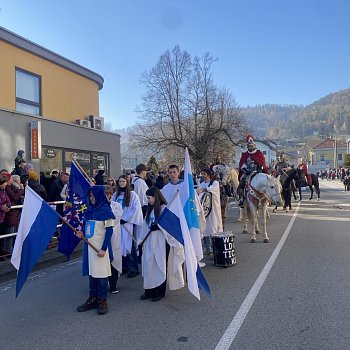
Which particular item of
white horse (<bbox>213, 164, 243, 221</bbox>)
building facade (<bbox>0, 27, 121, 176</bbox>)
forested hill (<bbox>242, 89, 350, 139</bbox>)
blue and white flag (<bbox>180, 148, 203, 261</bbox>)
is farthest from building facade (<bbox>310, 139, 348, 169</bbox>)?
blue and white flag (<bbox>180, 148, 203, 261</bbox>)

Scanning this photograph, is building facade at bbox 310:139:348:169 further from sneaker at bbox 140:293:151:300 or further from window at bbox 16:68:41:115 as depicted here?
sneaker at bbox 140:293:151:300

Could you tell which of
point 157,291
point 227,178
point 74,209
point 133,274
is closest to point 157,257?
point 157,291

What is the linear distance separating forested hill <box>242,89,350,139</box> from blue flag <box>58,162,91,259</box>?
14310cm

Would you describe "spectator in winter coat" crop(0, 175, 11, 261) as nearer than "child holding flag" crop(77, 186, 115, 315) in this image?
No

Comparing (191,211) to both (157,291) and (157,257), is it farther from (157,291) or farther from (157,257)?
(157,291)

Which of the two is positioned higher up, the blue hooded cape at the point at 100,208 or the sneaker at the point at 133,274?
the blue hooded cape at the point at 100,208

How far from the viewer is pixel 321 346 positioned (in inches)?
168

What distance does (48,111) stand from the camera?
2022 centimetres

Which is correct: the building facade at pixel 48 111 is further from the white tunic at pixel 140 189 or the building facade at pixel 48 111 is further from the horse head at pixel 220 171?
the white tunic at pixel 140 189

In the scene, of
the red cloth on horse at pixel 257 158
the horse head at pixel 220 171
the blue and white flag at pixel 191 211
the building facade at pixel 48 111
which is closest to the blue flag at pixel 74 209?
the blue and white flag at pixel 191 211

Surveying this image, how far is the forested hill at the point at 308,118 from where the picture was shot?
149m

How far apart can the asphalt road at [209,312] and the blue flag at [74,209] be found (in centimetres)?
83

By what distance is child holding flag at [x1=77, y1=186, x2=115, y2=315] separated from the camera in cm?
555

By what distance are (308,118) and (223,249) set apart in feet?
545
